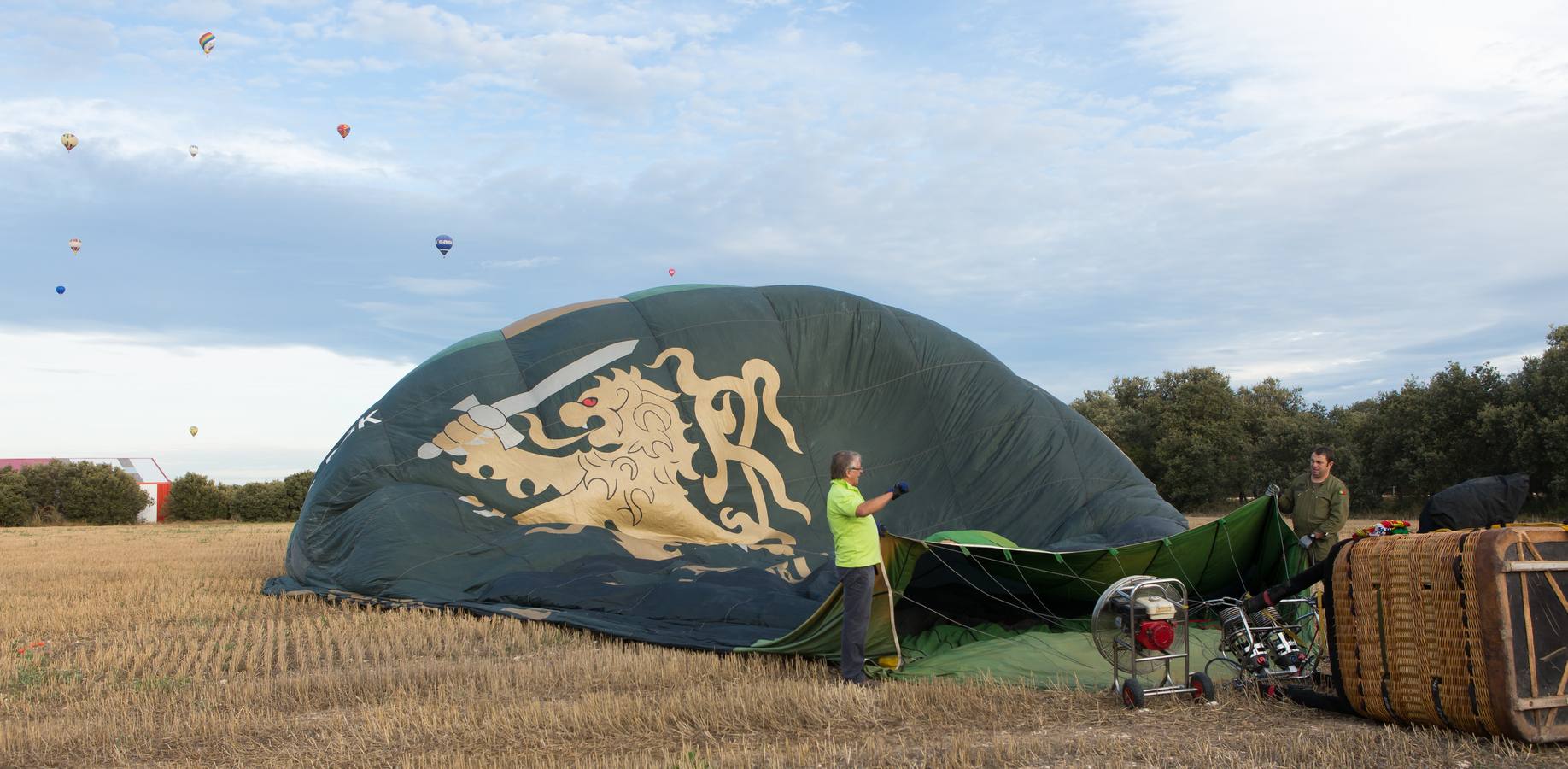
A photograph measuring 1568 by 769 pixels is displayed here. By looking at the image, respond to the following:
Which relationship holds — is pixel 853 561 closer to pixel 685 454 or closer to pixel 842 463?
pixel 842 463

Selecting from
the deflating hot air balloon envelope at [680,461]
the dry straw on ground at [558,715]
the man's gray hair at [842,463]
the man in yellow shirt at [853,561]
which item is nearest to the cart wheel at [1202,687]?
the dry straw on ground at [558,715]

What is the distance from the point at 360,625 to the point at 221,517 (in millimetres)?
35446

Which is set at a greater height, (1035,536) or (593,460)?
(593,460)

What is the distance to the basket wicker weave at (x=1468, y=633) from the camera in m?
4.41

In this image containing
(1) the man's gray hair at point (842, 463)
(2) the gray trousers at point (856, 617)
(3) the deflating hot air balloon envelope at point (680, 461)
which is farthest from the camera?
(3) the deflating hot air balloon envelope at point (680, 461)

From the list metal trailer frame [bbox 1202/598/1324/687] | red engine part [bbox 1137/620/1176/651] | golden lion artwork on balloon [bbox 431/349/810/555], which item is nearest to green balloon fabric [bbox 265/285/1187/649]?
golden lion artwork on balloon [bbox 431/349/810/555]

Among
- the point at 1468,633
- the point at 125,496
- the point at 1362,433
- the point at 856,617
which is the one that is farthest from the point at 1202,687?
the point at 125,496

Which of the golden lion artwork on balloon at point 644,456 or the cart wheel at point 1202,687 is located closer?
the cart wheel at point 1202,687

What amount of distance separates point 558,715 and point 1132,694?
2551mm

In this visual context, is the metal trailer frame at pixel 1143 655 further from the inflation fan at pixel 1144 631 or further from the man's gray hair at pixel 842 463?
the man's gray hair at pixel 842 463

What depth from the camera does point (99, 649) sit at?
25.3ft

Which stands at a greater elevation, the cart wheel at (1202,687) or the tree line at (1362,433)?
the tree line at (1362,433)

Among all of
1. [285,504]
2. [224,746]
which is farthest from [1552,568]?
[285,504]

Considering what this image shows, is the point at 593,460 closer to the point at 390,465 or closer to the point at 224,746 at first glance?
the point at 390,465
